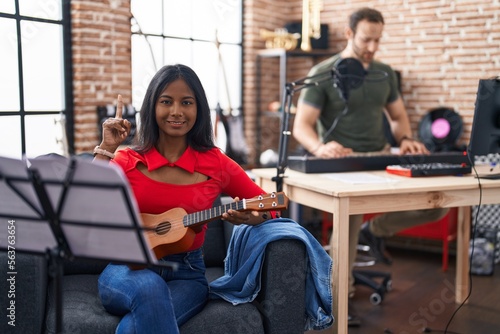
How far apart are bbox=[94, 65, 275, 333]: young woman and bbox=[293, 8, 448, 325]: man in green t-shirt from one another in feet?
3.33

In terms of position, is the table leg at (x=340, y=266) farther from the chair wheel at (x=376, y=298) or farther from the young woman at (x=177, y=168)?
the chair wheel at (x=376, y=298)

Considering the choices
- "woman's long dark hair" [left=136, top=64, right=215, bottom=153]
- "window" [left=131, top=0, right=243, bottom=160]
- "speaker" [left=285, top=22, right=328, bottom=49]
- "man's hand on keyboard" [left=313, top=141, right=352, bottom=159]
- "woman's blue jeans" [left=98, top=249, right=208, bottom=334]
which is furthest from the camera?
"speaker" [left=285, top=22, right=328, bottom=49]

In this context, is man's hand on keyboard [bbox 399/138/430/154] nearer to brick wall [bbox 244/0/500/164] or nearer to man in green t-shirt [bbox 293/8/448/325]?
man in green t-shirt [bbox 293/8/448/325]

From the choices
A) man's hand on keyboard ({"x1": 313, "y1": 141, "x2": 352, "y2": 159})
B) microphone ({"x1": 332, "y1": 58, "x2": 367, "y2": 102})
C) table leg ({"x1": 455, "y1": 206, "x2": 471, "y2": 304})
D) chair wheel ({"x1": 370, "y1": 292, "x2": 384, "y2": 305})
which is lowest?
chair wheel ({"x1": 370, "y1": 292, "x2": 384, "y2": 305})

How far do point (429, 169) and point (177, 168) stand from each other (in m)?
1.31

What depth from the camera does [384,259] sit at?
163 inches

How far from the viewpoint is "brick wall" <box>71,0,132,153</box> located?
3.64m

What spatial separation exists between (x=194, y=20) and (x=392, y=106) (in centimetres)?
207

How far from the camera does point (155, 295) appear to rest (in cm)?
174

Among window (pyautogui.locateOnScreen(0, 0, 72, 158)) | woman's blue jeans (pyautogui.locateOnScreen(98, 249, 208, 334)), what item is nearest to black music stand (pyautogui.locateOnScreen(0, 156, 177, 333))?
woman's blue jeans (pyautogui.locateOnScreen(98, 249, 208, 334))

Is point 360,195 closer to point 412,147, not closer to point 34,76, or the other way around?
point 412,147

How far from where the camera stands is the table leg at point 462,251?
10.9 ft

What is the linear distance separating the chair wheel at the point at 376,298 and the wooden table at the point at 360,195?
87 centimetres

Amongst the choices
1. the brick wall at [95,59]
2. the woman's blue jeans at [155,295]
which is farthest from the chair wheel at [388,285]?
the brick wall at [95,59]
